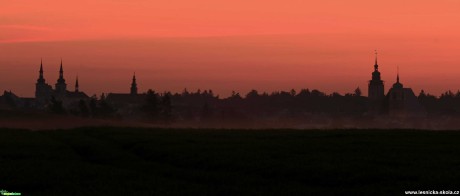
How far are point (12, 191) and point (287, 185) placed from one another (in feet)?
32.4

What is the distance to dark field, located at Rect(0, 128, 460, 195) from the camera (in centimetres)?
2856

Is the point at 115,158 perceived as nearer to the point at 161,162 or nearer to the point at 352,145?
the point at 161,162

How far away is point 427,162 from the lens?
35.2 metres

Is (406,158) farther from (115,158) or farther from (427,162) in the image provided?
(115,158)

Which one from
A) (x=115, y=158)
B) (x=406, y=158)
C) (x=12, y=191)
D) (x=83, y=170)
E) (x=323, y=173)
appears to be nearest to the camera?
(x=12, y=191)

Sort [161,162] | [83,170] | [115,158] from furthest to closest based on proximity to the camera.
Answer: [115,158], [161,162], [83,170]

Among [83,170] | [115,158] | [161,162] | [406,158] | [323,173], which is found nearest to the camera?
[323,173]

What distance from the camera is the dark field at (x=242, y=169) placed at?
28562 millimetres

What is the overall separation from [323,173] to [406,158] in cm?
707

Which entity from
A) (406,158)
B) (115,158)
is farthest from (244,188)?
(115,158)

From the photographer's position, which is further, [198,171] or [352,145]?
[352,145]

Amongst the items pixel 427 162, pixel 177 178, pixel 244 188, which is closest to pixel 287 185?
pixel 244 188

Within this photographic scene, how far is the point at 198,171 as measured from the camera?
1378 inches

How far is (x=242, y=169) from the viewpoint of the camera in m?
35.4
